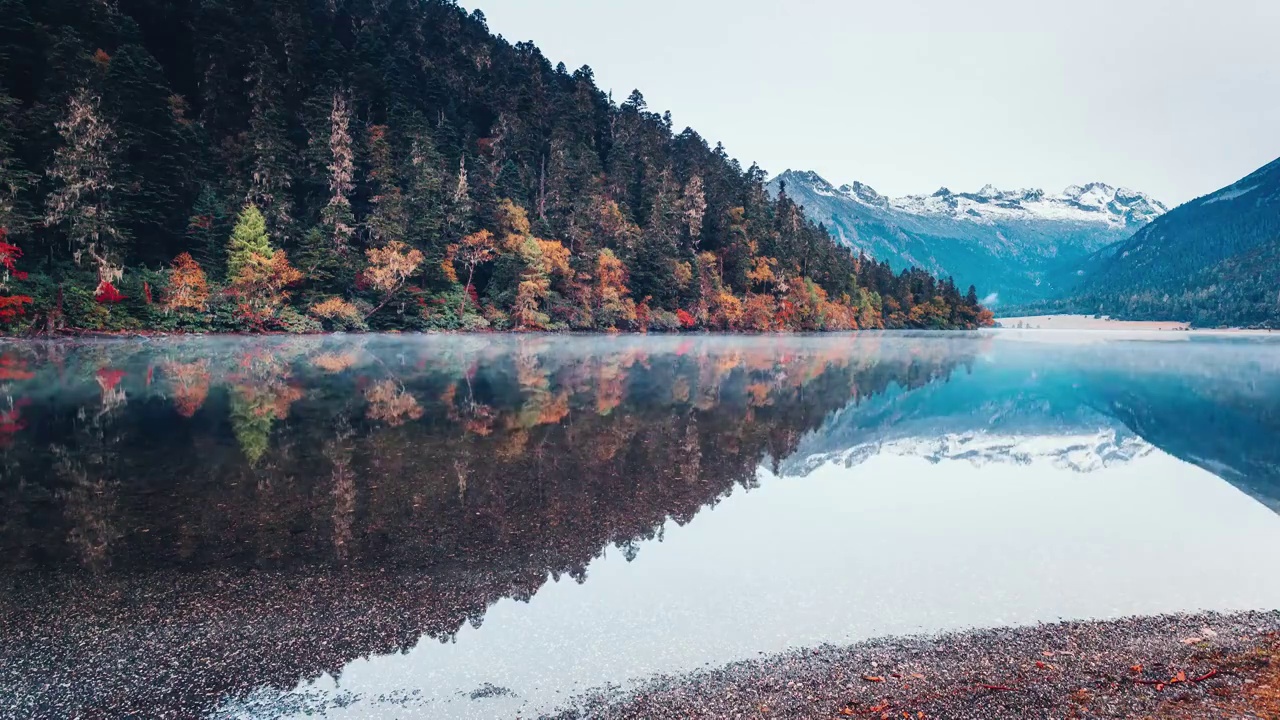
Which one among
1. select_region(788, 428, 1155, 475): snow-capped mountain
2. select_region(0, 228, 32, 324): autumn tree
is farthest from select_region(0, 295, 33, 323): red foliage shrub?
select_region(788, 428, 1155, 475): snow-capped mountain

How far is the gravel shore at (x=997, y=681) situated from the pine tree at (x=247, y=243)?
52.5 m

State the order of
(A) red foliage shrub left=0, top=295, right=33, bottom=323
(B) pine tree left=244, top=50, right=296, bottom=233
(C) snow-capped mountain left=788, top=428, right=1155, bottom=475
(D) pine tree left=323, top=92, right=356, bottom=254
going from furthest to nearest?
(D) pine tree left=323, top=92, right=356, bottom=254
(B) pine tree left=244, top=50, right=296, bottom=233
(A) red foliage shrub left=0, top=295, right=33, bottom=323
(C) snow-capped mountain left=788, top=428, right=1155, bottom=475

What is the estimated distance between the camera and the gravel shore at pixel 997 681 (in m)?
5.60

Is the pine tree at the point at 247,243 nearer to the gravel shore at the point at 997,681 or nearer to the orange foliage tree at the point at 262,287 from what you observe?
the orange foliage tree at the point at 262,287

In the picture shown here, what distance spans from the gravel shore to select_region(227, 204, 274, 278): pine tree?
52.5 metres

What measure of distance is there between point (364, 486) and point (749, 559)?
786cm

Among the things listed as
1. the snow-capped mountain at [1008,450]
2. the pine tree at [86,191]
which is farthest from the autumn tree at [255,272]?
the snow-capped mountain at [1008,450]

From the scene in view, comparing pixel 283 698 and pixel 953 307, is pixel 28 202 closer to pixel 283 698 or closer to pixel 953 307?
pixel 283 698

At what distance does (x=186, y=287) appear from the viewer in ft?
145

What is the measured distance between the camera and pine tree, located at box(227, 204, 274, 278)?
157ft

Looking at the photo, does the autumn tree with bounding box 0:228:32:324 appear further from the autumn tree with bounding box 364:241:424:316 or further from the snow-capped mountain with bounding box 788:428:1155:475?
the snow-capped mountain with bounding box 788:428:1155:475

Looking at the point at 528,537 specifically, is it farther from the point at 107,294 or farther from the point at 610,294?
the point at 610,294

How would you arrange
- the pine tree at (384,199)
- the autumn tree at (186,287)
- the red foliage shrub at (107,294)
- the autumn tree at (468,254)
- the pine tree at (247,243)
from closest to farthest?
the red foliage shrub at (107,294)
the autumn tree at (186,287)
the pine tree at (247,243)
the pine tree at (384,199)
the autumn tree at (468,254)

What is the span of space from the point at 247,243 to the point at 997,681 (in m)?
55.3
